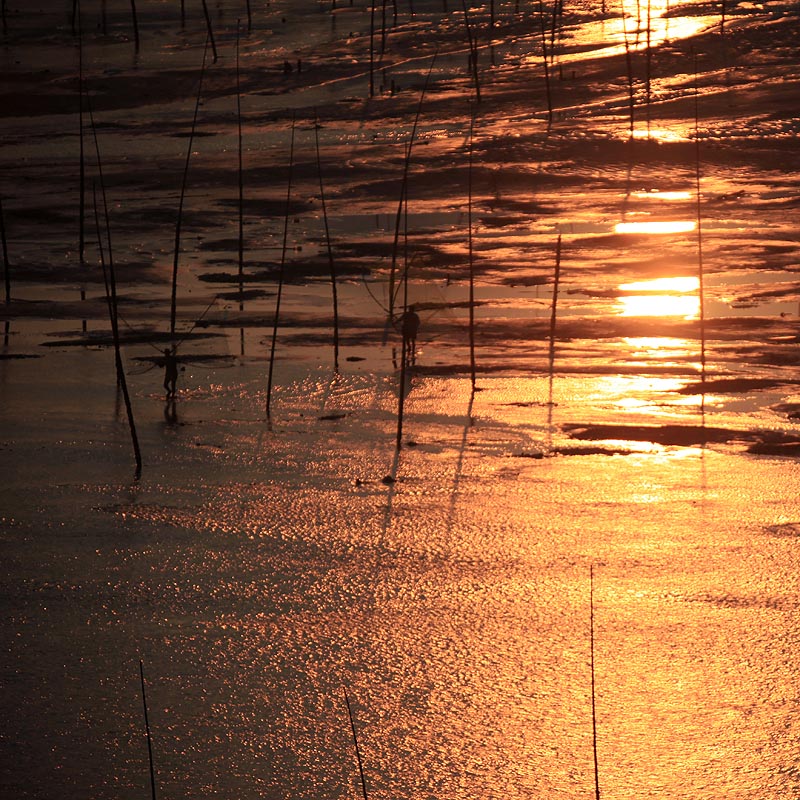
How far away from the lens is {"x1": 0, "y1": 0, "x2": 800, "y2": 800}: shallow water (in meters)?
2.36

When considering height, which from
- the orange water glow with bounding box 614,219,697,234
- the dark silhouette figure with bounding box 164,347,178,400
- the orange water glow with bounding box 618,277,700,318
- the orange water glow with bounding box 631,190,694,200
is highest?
the dark silhouette figure with bounding box 164,347,178,400

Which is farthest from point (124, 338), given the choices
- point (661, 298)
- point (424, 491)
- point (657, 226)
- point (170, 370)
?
point (657, 226)

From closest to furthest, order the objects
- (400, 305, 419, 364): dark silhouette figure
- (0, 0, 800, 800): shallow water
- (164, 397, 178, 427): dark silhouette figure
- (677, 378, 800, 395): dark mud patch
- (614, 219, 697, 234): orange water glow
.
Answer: (0, 0, 800, 800): shallow water
(164, 397, 178, 427): dark silhouette figure
(677, 378, 800, 395): dark mud patch
(400, 305, 419, 364): dark silhouette figure
(614, 219, 697, 234): orange water glow

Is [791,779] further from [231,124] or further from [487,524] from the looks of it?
[231,124]

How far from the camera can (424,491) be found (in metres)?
3.70

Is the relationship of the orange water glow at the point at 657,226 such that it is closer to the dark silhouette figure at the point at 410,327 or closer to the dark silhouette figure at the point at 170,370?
the dark silhouette figure at the point at 410,327

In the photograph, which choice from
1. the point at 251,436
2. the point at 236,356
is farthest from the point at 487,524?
the point at 236,356

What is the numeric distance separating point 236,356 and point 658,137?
199 inches

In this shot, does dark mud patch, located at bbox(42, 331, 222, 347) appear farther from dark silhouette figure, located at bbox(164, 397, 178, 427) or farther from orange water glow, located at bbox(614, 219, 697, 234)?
orange water glow, located at bbox(614, 219, 697, 234)

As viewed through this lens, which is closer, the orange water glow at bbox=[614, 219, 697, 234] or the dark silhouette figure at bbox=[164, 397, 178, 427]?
the dark silhouette figure at bbox=[164, 397, 178, 427]

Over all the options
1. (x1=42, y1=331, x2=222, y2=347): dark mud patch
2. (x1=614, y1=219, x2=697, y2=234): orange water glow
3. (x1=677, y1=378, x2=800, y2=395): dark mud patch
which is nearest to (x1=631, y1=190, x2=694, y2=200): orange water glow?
(x1=614, y1=219, x2=697, y2=234): orange water glow

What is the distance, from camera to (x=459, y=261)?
23.6ft

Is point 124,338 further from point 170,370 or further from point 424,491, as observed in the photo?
point 424,491

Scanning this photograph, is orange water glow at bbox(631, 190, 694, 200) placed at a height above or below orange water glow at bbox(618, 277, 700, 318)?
above
